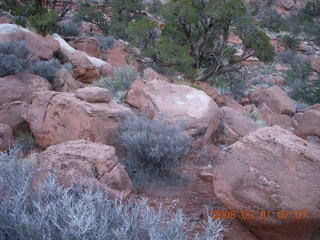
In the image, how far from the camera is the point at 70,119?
4.54 m

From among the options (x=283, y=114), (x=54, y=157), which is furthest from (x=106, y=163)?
(x=283, y=114)

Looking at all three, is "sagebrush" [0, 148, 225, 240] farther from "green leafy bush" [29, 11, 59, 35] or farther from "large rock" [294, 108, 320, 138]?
"green leafy bush" [29, 11, 59, 35]

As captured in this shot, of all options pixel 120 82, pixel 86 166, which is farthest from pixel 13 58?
pixel 86 166

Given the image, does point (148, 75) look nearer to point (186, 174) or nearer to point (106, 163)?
point (186, 174)

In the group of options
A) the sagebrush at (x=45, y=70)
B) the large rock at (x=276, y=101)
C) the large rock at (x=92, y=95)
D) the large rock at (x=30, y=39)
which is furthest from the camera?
the large rock at (x=276, y=101)

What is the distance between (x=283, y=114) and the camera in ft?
34.2

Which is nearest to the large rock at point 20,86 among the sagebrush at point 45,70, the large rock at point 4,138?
the sagebrush at point 45,70

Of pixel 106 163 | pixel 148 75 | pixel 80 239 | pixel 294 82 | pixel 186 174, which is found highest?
pixel 80 239

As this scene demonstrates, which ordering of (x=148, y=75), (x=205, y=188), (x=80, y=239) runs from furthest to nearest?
(x=148, y=75) < (x=205, y=188) < (x=80, y=239)

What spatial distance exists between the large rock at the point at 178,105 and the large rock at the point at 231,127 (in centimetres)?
18

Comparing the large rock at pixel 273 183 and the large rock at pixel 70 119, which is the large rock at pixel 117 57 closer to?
the large rock at pixel 70 119

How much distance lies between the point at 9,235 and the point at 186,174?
2.76 meters

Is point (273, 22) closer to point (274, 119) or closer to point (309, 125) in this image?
point (274, 119)

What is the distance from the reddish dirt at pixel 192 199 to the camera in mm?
2859
